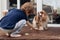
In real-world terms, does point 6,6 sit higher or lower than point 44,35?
higher

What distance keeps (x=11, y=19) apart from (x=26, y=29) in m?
0.97

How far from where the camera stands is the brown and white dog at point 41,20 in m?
5.14

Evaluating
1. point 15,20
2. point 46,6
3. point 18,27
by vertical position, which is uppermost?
point 46,6

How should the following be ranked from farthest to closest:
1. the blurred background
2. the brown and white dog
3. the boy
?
the blurred background < the brown and white dog < the boy

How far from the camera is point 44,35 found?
15.5 ft

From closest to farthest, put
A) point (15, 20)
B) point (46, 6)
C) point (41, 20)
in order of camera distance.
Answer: point (15, 20) < point (41, 20) < point (46, 6)

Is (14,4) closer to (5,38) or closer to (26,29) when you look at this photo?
(26,29)

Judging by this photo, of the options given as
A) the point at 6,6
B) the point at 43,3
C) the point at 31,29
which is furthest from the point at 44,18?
the point at 6,6

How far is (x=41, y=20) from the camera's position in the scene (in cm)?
518

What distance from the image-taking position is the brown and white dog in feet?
16.9

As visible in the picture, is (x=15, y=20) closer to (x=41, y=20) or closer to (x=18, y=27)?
(x=18, y=27)

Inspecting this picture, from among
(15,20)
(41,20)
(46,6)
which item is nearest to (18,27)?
(15,20)

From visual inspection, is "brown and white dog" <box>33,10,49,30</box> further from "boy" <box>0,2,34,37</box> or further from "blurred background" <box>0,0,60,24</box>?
"blurred background" <box>0,0,60,24</box>

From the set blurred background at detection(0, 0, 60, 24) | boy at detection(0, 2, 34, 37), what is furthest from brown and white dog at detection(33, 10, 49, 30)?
blurred background at detection(0, 0, 60, 24)
